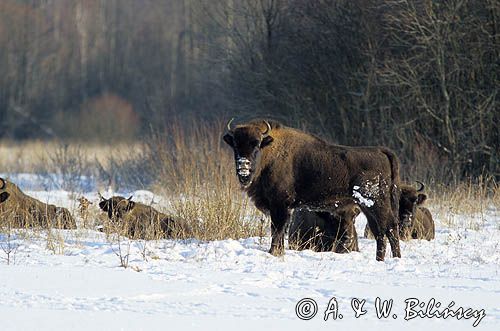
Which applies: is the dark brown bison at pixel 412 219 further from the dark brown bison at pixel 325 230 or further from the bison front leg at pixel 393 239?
the bison front leg at pixel 393 239

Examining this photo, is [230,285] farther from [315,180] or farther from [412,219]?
[412,219]

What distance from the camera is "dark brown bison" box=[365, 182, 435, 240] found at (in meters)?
13.9

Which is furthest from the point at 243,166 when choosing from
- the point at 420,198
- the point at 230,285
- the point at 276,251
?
the point at 420,198

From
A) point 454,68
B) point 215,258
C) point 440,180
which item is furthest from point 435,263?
point 454,68

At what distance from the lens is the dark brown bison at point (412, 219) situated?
1388 centimetres

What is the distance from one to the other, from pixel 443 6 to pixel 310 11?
4.83 meters

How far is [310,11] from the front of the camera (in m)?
26.1

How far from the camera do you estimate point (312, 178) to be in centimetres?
1195

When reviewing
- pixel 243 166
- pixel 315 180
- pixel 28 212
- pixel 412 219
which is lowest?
pixel 28 212

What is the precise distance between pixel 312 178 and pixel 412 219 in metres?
2.75

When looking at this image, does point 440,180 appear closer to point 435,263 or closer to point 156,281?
point 435,263

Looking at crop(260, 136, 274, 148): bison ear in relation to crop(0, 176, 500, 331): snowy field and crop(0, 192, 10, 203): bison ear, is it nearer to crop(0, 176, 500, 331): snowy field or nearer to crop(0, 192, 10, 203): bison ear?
crop(0, 176, 500, 331): snowy field

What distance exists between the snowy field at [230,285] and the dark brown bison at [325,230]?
323mm

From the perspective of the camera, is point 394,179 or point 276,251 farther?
point 394,179
